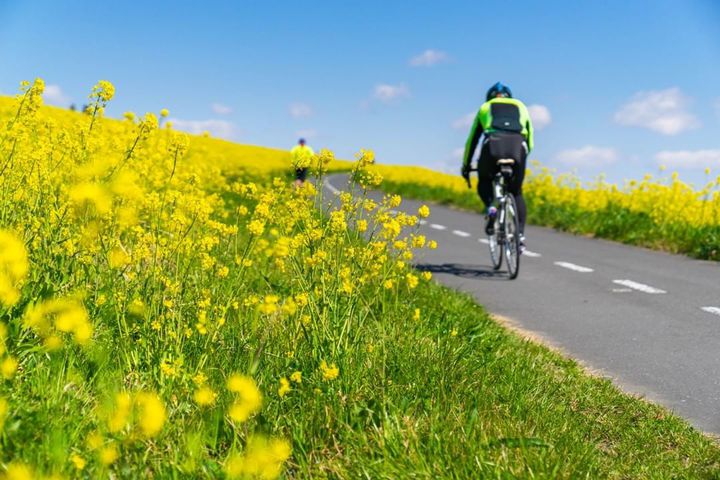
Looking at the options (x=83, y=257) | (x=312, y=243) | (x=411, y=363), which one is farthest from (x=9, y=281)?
(x=411, y=363)

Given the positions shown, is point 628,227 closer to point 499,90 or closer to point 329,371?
point 499,90

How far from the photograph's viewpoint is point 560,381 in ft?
16.7

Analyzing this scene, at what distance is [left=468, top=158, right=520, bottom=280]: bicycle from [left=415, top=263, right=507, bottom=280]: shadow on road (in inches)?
9.7

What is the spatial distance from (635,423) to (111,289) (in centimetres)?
279

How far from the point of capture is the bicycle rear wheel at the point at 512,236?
9.67 metres

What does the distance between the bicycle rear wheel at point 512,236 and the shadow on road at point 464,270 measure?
203 mm

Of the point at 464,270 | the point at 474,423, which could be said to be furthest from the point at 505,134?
the point at 474,423

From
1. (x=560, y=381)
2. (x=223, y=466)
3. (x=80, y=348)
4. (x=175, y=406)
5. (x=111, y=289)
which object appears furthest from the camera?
(x=560, y=381)

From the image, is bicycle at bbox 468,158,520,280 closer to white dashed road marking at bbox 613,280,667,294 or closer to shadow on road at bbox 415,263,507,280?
shadow on road at bbox 415,263,507,280

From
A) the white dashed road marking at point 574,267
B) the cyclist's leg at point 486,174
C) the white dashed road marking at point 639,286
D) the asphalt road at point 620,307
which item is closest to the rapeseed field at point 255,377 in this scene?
the asphalt road at point 620,307

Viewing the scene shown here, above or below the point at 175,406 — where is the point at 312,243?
above

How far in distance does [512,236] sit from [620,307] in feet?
6.25

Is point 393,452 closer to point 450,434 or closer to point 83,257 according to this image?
point 450,434

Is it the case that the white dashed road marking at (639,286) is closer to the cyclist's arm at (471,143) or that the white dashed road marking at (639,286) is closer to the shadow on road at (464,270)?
the shadow on road at (464,270)
